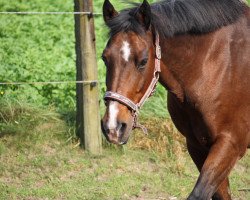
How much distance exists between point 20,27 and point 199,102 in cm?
635

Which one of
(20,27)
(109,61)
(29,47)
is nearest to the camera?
(109,61)

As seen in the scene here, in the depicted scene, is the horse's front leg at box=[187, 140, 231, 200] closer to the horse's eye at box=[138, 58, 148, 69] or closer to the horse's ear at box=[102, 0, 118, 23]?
the horse's eye at box=[138, 58, 148, 69]

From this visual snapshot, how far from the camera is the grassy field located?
639 centimetres

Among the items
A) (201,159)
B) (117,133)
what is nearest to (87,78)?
(201,159)

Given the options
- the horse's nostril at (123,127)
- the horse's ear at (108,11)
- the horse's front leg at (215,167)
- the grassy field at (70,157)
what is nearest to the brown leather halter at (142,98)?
the horse's nostril at (123,127)

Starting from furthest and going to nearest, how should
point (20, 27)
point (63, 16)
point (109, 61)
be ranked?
point (63, 16) → point (20, 27) → point (109, 61)

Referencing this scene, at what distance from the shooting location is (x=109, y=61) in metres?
4.09

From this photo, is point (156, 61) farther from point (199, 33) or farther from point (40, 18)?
point (40, 18)

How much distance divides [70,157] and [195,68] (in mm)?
2688

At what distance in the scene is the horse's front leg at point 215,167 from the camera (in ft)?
14.5

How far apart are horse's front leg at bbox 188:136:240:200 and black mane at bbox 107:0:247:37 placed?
84 cm

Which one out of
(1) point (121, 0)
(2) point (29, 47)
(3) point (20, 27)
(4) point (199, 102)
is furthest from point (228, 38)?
(3) point (20, 27)

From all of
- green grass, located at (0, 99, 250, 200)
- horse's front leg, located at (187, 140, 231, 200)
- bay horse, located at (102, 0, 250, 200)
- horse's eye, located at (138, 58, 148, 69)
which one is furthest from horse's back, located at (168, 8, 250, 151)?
green grass, located at (0, 99, 250, 200)

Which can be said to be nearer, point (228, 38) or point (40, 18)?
point (228, 38)
